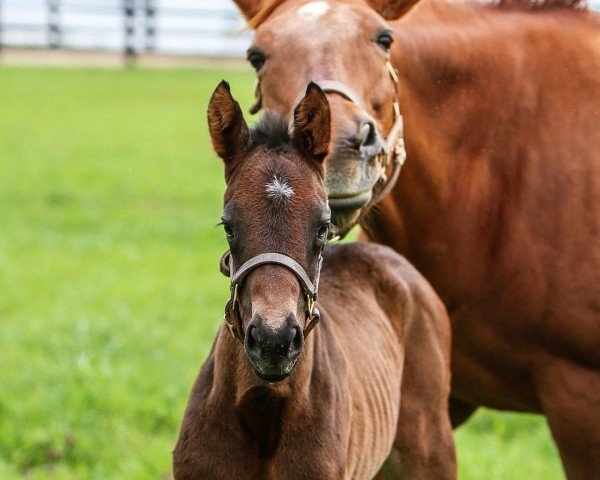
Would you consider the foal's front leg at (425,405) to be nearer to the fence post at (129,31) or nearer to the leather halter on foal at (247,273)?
the leather halter on foal at (247,273)

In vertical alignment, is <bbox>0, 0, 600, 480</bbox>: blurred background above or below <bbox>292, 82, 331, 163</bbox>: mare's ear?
below

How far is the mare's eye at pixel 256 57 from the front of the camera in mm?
3777

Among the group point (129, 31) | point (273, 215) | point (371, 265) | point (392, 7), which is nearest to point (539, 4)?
point (392, 7)

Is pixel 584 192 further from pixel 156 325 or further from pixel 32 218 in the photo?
pixel 32 218

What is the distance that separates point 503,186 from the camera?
421cm

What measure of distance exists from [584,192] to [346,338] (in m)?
1.08

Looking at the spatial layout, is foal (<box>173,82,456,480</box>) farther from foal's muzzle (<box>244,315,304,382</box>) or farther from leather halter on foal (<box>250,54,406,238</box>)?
leather halter on foal (<box>250,54,406,238</box>)

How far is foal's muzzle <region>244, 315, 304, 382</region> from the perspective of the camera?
103 inches

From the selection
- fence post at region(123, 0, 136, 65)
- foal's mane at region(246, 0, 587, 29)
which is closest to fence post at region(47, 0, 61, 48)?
fence post at region(123, 0, 136, 65)

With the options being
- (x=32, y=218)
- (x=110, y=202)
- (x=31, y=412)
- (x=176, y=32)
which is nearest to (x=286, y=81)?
(x=31, y=412)

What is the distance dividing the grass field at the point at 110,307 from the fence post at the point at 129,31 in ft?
43.5

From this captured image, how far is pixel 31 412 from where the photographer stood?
17.9ft

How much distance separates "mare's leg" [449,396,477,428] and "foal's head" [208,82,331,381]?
1.93 metres

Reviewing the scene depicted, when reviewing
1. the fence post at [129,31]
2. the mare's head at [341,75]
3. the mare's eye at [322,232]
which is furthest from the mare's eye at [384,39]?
the fence post at [129,31]
